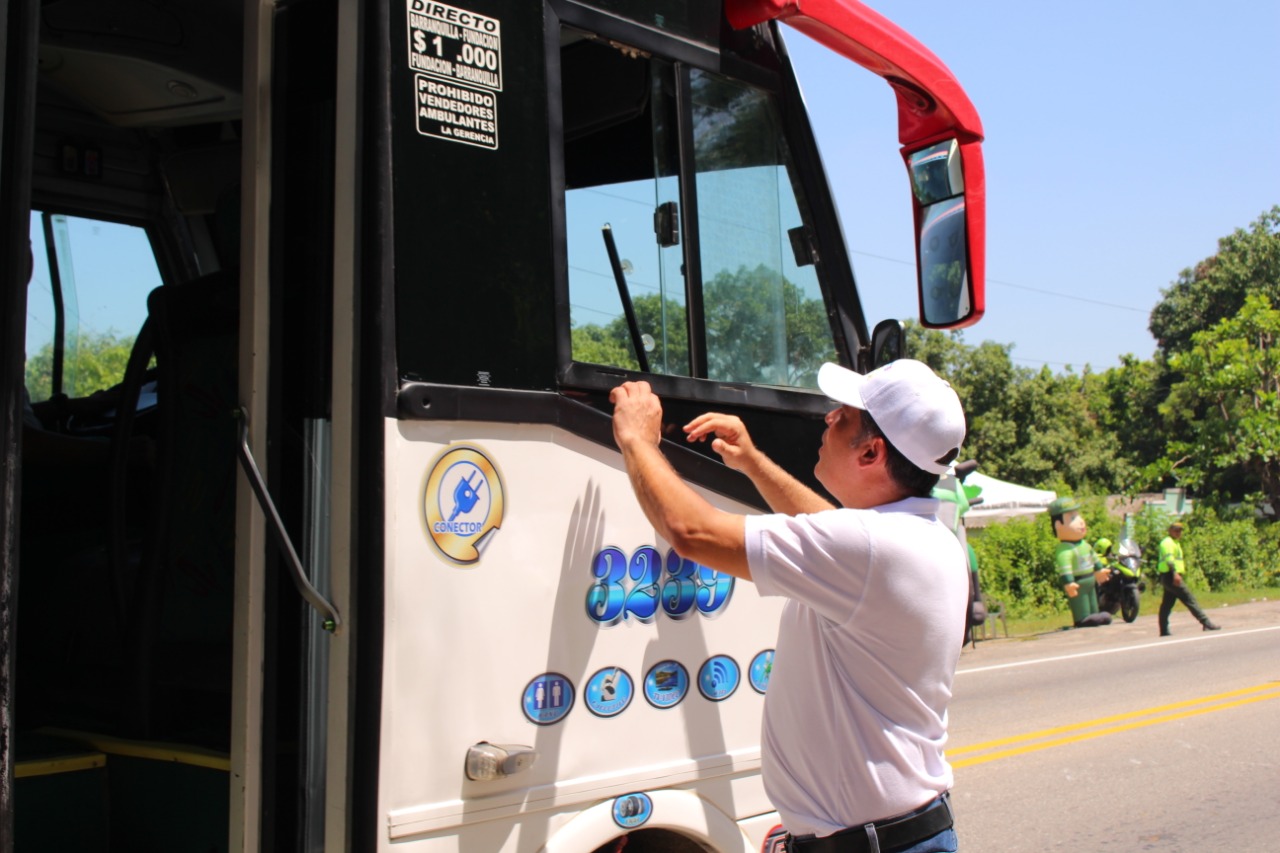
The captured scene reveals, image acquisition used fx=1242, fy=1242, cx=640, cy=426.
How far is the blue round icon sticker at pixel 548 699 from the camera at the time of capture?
2.43 m

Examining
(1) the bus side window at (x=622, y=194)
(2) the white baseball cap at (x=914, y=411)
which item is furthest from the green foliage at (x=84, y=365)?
(2) the white baseball cap at (x=914, y=411)

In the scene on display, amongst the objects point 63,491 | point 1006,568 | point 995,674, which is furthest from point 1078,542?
point 63,491

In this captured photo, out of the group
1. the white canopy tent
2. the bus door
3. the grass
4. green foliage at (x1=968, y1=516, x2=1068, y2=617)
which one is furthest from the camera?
the white canopy tent

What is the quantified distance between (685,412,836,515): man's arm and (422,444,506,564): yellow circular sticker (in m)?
0.59

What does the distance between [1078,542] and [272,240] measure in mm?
19813

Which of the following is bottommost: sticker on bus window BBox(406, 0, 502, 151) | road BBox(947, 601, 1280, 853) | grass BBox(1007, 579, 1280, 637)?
road BBox(947, 601, 1280, 853)

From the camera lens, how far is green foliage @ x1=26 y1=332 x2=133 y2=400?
13.7 feet

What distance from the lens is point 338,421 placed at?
7.47 feet

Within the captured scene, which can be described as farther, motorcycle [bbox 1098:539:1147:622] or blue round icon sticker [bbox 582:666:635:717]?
motorcycle [bbox 1098:539:1147:622]

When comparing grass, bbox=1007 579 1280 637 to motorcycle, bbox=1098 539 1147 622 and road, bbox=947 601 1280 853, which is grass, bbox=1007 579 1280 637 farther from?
road, bbox=947 601 1280 853

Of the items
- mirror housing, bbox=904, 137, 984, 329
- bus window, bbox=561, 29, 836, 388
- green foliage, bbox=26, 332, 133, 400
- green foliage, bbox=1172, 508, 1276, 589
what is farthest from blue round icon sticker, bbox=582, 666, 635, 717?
green foliage, bbox=1172, 508, 1276, 589

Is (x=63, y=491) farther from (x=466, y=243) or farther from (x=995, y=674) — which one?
(x=995, y=674)

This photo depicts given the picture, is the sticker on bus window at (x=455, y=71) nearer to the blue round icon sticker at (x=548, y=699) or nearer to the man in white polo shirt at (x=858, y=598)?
the man in white polo shirt at (x=858, y=598)

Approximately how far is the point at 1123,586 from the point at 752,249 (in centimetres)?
1990
